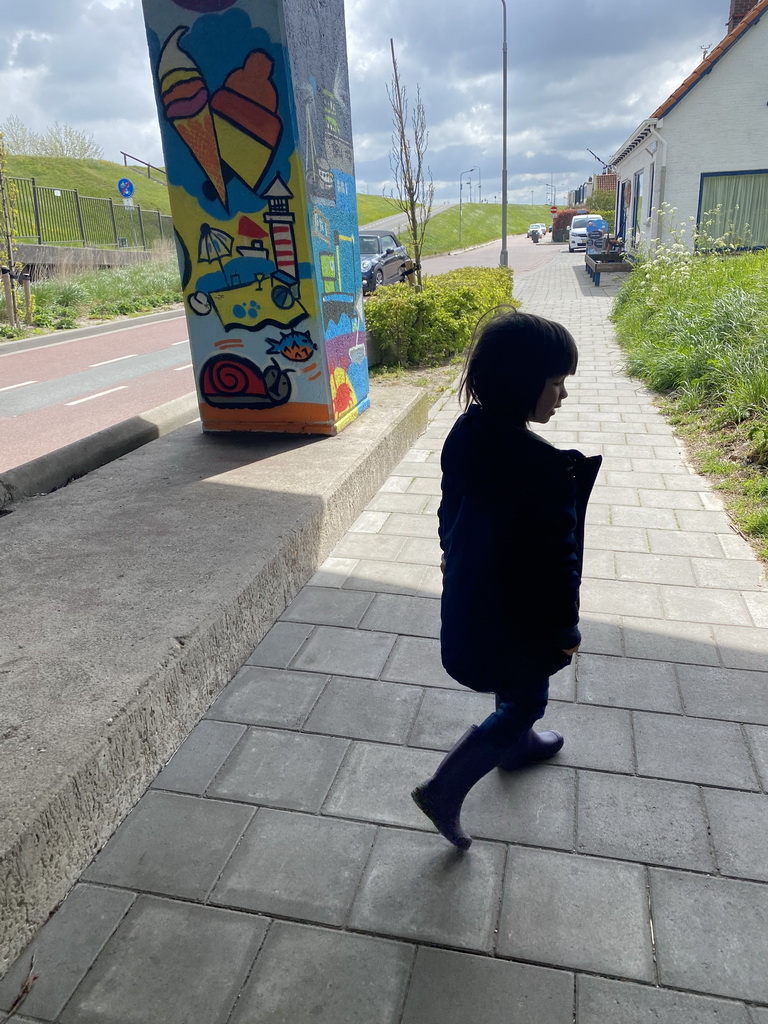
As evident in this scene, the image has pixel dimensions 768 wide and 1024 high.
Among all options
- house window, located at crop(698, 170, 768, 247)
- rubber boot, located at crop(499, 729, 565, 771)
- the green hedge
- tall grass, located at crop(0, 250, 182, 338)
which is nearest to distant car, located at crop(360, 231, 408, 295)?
tall grass, located at crop(0, 250, 182, 338)

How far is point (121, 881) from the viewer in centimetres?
212

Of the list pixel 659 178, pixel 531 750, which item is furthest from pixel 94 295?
pixel 531 750

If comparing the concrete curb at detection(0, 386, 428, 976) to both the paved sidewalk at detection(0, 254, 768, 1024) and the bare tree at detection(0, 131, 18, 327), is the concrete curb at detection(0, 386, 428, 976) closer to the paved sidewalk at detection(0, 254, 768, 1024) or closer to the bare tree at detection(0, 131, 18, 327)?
the paved sidewalk at detection(0, 254, 768, 1024)

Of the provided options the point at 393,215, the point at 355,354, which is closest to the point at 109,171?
the point at 393,215

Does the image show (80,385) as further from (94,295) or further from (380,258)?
(380,258)

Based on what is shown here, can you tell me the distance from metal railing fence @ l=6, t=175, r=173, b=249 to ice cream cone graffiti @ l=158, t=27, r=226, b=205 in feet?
63.6

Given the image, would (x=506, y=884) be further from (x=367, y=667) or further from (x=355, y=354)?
(x=355, y=354)

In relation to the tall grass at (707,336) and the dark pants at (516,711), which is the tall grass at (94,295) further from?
the dark pants at (516,711)

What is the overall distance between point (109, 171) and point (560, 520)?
56.6 m

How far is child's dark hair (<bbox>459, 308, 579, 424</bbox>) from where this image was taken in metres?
1.79

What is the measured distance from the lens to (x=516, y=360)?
1800 millimetres

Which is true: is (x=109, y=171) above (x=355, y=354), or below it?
above

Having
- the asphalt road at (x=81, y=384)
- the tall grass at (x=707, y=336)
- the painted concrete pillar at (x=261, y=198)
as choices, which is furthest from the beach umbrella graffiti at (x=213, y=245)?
the tall grass at (x=707, y=336)

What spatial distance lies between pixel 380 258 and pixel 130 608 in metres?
18.5
